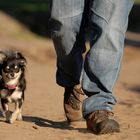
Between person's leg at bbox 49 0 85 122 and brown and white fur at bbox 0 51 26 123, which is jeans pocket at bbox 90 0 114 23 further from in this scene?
brown and white fur at bbox 0 51 26 123

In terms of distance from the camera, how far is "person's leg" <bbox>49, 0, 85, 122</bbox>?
6.48 m

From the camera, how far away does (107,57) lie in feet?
20.7

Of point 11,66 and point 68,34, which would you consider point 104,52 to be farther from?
point 11,66

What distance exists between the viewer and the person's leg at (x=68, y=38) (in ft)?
21.3

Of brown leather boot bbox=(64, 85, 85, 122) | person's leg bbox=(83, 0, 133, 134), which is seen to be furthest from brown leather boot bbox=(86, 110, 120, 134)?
brown leather boot bbox=(64, 85, 85, 122)

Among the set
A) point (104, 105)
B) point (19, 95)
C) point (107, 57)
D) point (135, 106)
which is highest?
point (107, 57)

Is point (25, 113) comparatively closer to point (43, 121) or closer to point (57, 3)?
point (43, 121)

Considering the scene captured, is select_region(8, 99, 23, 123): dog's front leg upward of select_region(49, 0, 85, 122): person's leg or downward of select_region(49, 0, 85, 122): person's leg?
downward

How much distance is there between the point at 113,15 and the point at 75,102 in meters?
1.29

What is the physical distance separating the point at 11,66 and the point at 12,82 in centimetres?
17

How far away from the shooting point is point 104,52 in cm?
630

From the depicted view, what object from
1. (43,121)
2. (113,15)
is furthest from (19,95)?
(113,15)

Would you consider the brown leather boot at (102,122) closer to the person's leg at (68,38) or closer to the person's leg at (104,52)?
the person's leg at (104,52)

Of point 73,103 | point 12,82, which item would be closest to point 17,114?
point 12,82
